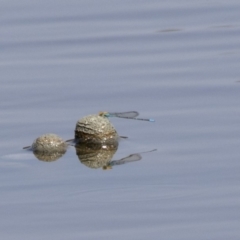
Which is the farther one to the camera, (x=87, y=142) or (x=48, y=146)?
(x=87, y=142)

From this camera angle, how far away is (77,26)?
10234 mm

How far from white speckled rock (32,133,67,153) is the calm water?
0.10 m

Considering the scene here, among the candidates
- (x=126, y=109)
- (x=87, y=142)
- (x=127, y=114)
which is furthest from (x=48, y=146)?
(x=126, y=109)

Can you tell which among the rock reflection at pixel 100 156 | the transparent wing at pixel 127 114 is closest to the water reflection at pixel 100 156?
→ the rock reflection at pixel 100 156

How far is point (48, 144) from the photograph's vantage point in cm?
659

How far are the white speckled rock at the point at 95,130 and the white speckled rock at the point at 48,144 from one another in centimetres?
18

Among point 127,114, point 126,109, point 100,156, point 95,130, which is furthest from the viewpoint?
point 126,109

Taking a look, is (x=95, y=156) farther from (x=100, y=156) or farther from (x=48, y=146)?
(x=48, y=146)

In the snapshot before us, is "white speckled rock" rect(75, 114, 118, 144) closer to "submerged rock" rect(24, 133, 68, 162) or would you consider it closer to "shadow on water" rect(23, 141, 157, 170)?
"shadow on water" rect(23, 141, 157, 170)

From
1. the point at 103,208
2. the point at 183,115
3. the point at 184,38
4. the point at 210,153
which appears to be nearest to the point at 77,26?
the point at 184,38

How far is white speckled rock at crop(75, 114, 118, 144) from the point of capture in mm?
6723

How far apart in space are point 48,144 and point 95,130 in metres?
0.32

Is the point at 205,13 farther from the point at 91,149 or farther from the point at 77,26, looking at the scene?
the point at 91,149

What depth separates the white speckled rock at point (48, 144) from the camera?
6590 millimetres
